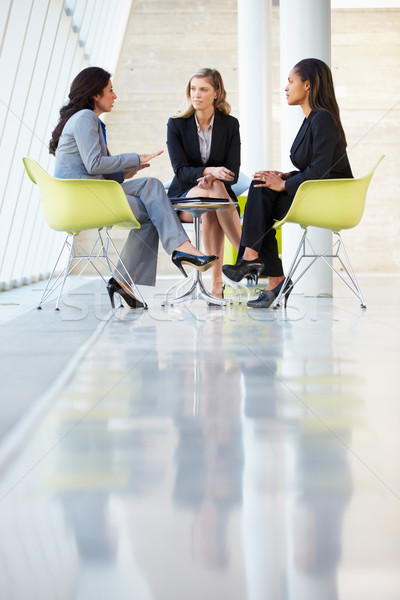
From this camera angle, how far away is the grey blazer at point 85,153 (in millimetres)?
3641

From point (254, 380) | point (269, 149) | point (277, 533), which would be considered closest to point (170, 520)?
point (277, 533)

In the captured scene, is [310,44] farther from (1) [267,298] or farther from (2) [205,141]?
(1) [267,298]

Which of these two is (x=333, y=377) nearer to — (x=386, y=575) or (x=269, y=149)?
(x=386, y=575)

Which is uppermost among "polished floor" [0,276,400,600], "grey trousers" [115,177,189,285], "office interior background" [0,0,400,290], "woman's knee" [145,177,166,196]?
"office interior background" [0,0,400,290]

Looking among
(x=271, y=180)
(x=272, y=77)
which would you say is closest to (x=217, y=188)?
(x=271, y=180)

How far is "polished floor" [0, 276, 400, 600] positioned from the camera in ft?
2.58

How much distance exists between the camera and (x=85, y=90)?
380 centimetres

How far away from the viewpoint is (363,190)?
12.5 feet

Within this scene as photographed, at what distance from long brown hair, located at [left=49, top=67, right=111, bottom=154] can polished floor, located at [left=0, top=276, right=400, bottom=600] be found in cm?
184

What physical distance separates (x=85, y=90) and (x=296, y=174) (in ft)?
4.00

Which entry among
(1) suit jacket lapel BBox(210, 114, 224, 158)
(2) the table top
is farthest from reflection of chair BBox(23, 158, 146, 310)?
(1) suit jacket lapel BBox(210, 114, 224, 158)

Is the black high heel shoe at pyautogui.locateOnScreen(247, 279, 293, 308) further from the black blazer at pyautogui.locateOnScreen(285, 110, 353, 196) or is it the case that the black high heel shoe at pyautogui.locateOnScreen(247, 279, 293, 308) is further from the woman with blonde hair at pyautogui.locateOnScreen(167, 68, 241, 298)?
the black blazer at pyautogui.locateOnScreen(285, 110, 353, 196)

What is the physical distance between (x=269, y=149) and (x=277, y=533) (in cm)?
796

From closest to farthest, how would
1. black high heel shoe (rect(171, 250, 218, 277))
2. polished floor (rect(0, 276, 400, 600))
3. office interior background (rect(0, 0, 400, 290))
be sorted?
polished floor (rect(0, 276, 400, 600)), black high heel shoe (rect(171, 250, 218, 277)), office interior background (rect(0, 0, 400, 290))
